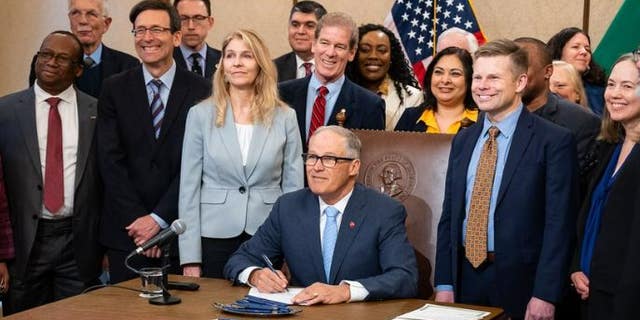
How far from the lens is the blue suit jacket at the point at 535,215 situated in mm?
4043

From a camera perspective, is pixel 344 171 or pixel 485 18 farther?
pixel 485 18

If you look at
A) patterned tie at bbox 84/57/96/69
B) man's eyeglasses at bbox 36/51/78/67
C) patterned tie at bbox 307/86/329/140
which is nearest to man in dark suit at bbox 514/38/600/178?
patterned tie at bbox 307/86/329/140

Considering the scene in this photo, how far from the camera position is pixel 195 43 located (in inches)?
237

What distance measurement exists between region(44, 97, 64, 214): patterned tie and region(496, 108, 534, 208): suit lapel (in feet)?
7.24

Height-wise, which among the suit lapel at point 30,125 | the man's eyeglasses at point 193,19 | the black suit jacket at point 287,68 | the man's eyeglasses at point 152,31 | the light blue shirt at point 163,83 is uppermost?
the man's eyeglasses at point 193,19

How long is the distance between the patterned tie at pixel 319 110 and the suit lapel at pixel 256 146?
1.56ft

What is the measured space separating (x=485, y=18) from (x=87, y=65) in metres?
3.04

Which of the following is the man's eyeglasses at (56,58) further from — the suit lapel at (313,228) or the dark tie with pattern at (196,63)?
the suit lapel at (313,228)

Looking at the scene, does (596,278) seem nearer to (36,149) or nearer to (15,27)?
(36,149)

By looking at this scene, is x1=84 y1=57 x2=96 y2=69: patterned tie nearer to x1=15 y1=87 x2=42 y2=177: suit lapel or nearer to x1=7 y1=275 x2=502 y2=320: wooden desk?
x1=15 y1=87 x2=42 y2=177: suit lapel

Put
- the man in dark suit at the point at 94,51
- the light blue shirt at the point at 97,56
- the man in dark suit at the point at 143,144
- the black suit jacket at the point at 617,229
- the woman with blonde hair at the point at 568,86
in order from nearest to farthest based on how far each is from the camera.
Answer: the black suit jacket at the point at 617,229, the man in dark suit at the point at 143,144, the woman with blonde hair at the point at 568,86, the man in dark suit at the point at 94,51, the light blue shirt at the point at 97,56

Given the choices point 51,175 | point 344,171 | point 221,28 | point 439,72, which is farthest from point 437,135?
point 221,28

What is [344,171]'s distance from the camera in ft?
13.7

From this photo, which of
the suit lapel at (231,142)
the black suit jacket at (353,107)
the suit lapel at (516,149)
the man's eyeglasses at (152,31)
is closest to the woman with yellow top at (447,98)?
the black suit jacket at (353,107)
